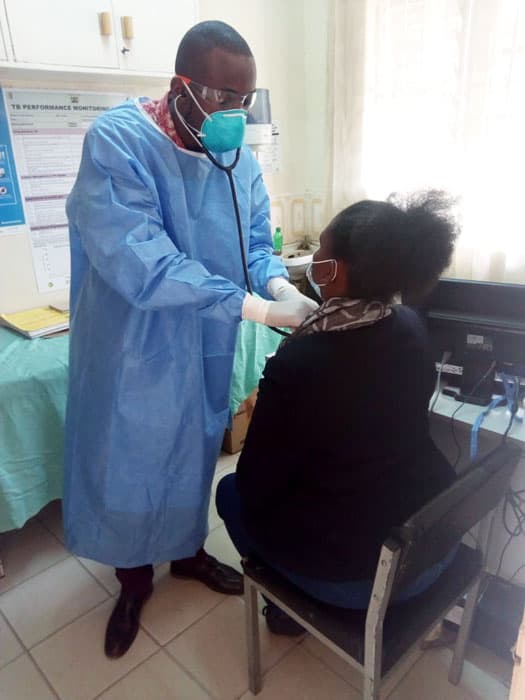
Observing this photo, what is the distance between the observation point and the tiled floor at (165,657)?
1.33m

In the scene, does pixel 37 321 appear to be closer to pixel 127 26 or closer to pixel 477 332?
pixel 127 26

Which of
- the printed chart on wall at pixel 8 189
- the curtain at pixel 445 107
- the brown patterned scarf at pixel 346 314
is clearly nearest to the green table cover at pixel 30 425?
the printed chart on wall at pixel 8 189

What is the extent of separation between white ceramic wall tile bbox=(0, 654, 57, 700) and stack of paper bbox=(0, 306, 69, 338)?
101 centimetres

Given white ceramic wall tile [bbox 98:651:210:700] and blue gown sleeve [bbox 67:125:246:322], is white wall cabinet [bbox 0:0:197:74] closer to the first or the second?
blue gown sleeve [bbox 67:125:246:322]

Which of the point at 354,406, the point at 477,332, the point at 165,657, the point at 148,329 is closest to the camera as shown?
the point at 354,406

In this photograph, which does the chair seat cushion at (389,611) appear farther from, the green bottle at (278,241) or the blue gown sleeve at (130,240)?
the green bottle at (278,241)

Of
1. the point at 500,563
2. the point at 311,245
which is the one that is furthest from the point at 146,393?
the point at 311,245

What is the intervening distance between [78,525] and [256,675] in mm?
613

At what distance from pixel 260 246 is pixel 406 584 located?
984 mm

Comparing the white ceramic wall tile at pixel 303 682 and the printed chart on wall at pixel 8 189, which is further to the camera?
the printed chart on wall at pixel 8 189

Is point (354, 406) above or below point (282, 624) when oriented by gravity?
above

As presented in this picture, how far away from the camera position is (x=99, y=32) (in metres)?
1.71

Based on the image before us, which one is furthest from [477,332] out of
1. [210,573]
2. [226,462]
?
[226,462]

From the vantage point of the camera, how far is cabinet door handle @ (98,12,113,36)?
169cm
